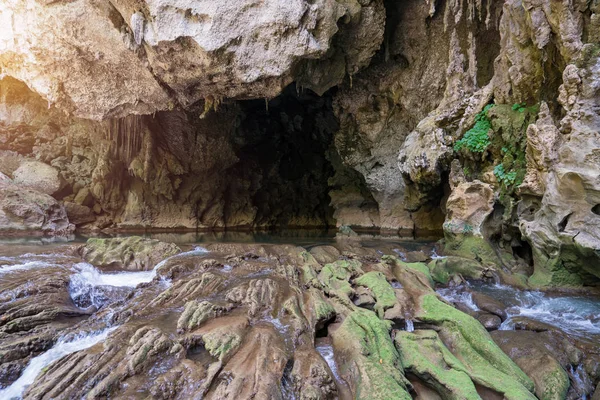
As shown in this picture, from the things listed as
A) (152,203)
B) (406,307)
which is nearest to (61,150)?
(152,203)

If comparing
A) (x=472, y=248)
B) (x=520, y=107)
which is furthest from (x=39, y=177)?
(x=520, y=107)

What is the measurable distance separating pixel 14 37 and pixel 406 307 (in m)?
14.0

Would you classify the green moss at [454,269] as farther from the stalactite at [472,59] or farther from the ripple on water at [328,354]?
the stalactite at [472,59]

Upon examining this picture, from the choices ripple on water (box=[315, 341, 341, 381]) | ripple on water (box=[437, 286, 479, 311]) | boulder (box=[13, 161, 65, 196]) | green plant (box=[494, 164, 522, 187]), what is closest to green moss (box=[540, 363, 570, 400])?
ripple on water (box=[437, 286, 479, 311])

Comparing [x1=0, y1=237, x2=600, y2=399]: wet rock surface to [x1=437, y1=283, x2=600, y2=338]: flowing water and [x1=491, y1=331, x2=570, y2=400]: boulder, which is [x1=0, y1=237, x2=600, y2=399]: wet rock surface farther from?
[x1=437, y1=283, x2=600, y2=338]: flowing water

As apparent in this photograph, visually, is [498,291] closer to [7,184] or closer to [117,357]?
[117,357]

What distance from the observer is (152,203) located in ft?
55.1

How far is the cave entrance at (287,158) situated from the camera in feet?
60.4

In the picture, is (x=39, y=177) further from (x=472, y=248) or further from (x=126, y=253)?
(x=472, y=248)

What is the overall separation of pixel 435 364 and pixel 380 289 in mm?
1825

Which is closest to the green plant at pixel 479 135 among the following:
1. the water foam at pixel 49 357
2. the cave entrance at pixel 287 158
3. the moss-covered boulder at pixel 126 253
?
the moss-covered boulder at pixel 126 253

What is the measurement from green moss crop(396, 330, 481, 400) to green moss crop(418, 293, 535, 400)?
18 centimetres

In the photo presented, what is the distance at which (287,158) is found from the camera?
2097cm

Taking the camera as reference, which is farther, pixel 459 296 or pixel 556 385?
pixel 459 296
